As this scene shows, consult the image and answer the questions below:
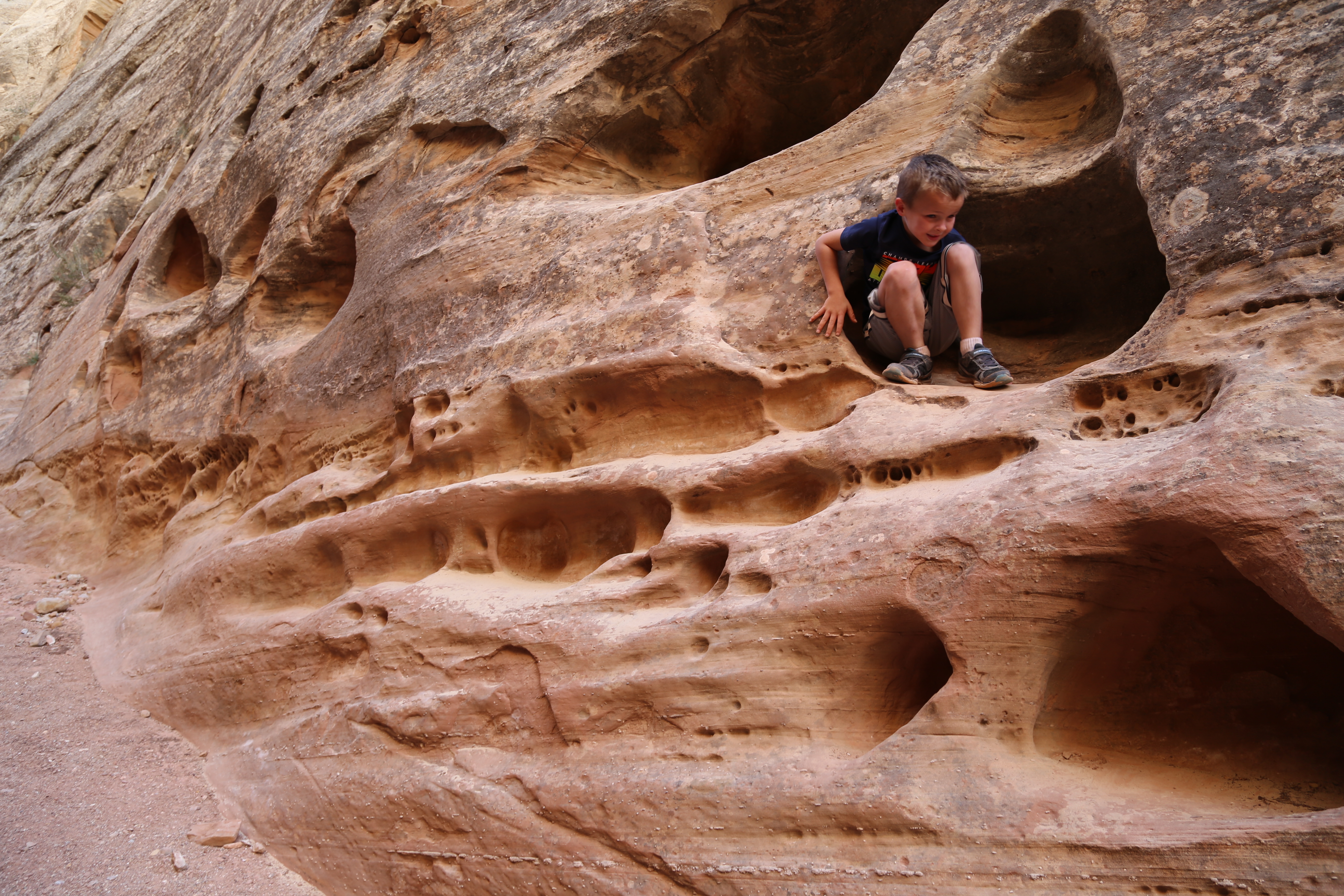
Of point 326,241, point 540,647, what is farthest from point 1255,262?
point 326,241

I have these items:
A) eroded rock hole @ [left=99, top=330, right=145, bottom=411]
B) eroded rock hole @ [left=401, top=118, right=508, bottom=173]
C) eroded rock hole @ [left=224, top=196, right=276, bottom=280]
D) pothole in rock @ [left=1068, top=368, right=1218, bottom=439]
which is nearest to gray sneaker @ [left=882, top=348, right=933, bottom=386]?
pothole in rock @ [left=1068, top=368, right=1218, bottom=439]

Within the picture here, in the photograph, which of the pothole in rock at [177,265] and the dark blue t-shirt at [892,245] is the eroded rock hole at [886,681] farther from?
the pothole in rock at [177,265]

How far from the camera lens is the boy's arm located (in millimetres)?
3246

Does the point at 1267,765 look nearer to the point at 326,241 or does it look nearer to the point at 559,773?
the point at 559,773

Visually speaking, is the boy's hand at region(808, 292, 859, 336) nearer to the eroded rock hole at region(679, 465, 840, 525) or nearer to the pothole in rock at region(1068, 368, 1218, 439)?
the eroded rock hole at region(679, 465, 840, 525)

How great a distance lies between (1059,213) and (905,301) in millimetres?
698

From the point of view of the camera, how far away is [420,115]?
500 centimetres

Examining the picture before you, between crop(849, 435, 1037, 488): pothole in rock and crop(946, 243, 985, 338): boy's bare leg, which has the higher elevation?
crop(946, 243, 985, 338): boy's bare leg

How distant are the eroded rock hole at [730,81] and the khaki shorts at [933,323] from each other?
1859mm

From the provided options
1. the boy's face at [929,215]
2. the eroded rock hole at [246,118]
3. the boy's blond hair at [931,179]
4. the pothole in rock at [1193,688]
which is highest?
the eroded rock hole at [246,118]

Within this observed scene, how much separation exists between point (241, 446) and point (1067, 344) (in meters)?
4.34

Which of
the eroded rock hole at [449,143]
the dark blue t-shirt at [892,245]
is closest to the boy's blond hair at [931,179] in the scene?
the dark blue t-shirt at [892,245]

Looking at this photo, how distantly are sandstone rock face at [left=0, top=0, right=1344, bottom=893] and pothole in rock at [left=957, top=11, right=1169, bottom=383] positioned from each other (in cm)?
2

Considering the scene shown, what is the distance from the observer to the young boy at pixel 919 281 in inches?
117
